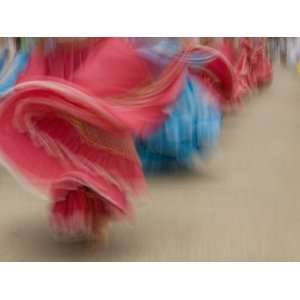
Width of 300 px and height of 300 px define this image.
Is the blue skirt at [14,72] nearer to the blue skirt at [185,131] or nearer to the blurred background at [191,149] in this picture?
the blurred background at [191,149]

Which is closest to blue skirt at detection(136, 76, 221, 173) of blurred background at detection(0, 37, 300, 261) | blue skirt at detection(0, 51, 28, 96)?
blurred background at detection(0, 37, 300, 261)

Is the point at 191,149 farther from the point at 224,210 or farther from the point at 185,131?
the point at 224,210

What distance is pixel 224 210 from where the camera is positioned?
5.21 feet

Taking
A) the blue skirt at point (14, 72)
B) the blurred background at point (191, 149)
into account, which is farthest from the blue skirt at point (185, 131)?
the blue skirt at point (14, 72)

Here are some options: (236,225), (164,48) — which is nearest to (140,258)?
(236,225)

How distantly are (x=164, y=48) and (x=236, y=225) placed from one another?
39 centimetres

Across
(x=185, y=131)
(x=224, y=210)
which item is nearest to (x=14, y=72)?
(x=185, y=131)

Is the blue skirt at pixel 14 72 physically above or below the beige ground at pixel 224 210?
above

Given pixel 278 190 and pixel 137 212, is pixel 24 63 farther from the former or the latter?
pixel 278 190

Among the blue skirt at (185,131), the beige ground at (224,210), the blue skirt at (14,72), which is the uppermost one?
the blue skirt at (14,72)

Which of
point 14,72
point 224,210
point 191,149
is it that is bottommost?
point 224,210

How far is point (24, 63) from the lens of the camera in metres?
1.53

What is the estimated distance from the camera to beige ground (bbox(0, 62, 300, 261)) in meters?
1.57

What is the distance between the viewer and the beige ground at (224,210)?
1.57 meters
